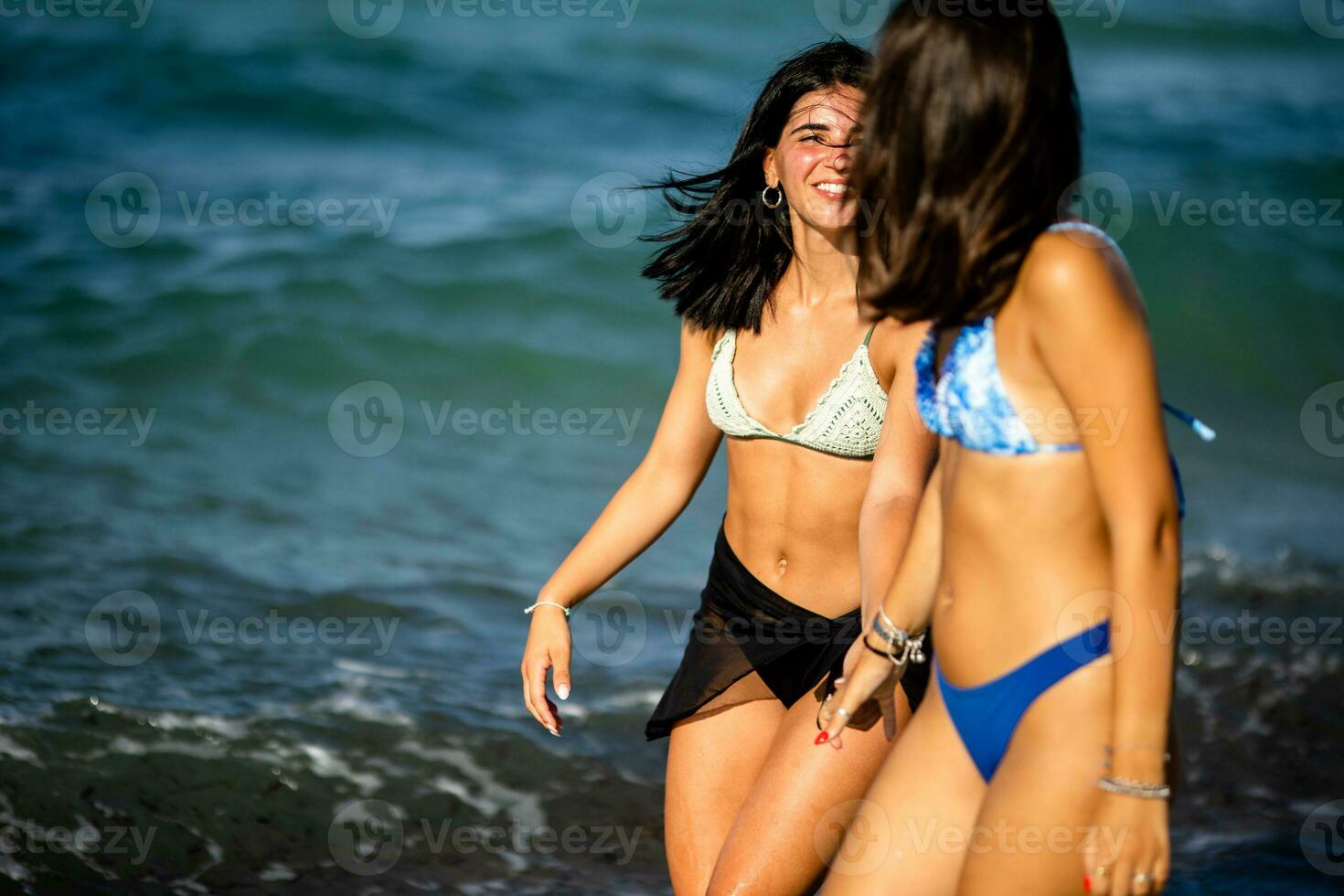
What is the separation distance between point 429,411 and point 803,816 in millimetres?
6883

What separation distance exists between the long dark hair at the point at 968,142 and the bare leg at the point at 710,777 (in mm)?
1520

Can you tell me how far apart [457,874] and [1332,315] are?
9705 mm

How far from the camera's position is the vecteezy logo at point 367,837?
4520mm

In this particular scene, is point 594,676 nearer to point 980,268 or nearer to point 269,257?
point 980,268

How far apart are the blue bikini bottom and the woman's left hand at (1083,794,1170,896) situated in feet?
0.71

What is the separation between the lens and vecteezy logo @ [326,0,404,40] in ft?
51.5

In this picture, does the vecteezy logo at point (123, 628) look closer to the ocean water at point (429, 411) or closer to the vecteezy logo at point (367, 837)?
the ocean water at point (429, 411)

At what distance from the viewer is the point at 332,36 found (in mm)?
15477
